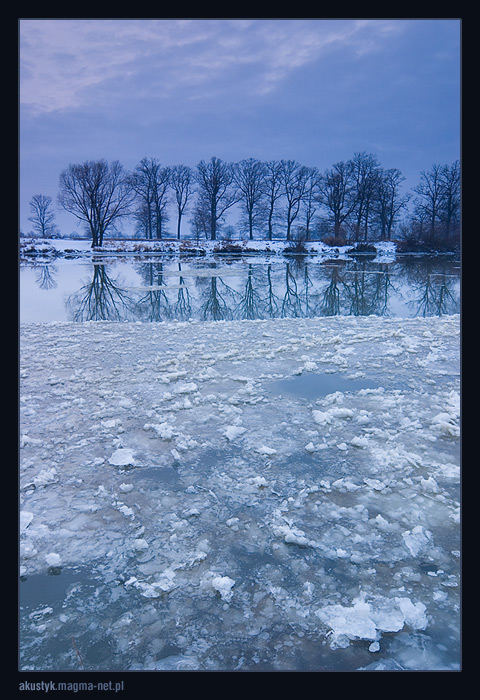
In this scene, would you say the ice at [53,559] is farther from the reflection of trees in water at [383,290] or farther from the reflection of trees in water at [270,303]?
the reflection of trees in water at [383,290]

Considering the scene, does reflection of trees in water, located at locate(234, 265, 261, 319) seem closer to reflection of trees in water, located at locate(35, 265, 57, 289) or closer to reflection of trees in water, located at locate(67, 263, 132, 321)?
reflection of trees in water, located at locate(67, 263, 132, 321)

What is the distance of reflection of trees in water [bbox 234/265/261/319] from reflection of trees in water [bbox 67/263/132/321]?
3296mm

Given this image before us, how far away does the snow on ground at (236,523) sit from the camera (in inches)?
83.7

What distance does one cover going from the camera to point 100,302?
1377 centimetres

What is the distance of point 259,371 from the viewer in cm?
659

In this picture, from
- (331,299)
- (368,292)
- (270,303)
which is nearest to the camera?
(270,303)

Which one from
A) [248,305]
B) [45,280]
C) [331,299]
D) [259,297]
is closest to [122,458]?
[248,305]

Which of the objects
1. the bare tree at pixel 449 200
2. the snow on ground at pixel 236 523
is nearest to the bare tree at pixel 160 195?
the bare tree at pixel 449 200

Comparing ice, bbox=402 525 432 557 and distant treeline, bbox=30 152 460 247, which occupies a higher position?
distant treeline, bbox=30 152 460 247

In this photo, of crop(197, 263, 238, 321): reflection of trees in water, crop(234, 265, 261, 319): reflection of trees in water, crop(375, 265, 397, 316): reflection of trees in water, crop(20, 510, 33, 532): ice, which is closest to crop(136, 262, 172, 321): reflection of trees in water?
crop(197, 263, 238, 321): reflection of trees in water

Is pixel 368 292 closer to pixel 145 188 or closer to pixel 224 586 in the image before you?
pixel 224 586

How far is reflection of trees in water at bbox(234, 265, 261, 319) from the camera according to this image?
38.5ft

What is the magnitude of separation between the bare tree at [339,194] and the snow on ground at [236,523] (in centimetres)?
5181

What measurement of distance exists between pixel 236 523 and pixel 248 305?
→ 1065 centimetres
